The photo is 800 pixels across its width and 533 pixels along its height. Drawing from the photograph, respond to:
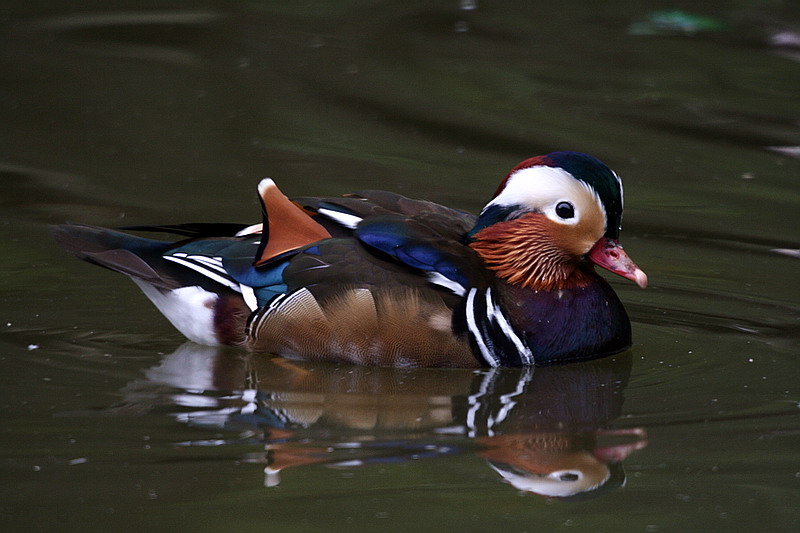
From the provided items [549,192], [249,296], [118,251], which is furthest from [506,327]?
[118,251]

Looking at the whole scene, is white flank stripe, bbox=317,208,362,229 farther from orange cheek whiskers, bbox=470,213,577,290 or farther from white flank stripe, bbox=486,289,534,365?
white flank stripe, bbox=486,289,534,365

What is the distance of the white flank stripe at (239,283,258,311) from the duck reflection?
0.84 feet

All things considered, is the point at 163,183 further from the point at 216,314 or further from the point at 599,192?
the point at 599,192

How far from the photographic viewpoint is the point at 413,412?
5727 millimetres

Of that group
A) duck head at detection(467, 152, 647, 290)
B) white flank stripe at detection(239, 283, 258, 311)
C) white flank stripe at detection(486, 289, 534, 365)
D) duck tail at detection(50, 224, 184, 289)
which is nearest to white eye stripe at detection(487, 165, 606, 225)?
duck head at detection(467, 152, 647, 290)

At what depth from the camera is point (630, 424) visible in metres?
5.62

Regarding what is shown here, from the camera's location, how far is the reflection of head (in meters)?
4.94

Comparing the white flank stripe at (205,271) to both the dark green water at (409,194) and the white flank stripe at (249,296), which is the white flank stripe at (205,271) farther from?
the dark green water at (409,194)

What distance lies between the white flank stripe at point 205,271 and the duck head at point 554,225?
1.15 meters

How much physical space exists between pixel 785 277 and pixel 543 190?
1.99 m

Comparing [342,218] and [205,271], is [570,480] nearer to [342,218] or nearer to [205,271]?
[342,218]

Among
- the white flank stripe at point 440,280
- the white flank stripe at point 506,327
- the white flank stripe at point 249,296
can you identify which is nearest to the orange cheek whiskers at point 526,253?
the white flank stripe at point 506,327

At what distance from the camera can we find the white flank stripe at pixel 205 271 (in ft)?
21.3

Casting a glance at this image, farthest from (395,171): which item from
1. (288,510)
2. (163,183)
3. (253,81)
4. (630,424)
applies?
(288,510)
